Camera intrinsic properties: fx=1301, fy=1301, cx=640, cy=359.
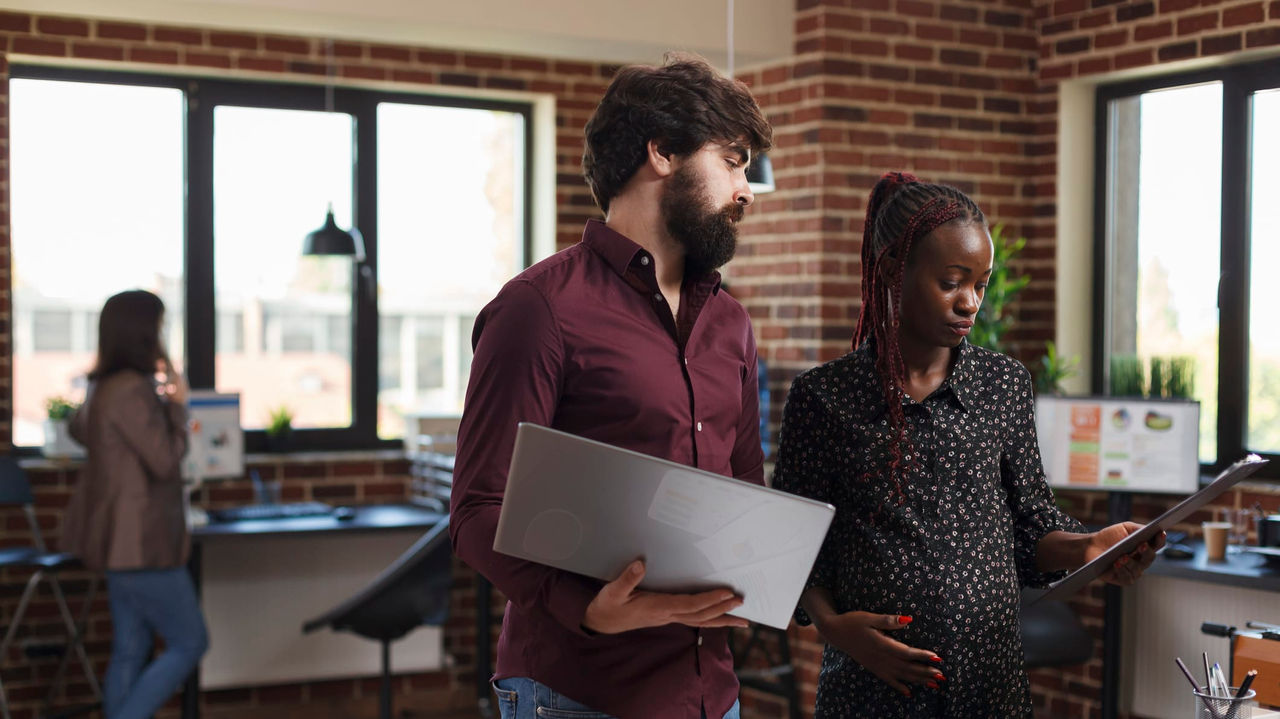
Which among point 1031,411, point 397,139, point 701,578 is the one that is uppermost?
point 397,139

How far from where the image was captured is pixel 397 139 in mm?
5496

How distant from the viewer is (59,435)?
4.67m

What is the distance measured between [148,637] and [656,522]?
3281 mm

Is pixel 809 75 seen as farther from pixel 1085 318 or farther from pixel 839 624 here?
pixel 839 624

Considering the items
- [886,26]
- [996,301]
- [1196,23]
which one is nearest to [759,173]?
[886,26]

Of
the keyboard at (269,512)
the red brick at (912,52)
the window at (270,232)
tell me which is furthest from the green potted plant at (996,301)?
the keyboard at (269,512)

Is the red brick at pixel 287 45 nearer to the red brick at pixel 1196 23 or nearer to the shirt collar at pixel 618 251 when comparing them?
the red brick at pixel 1196 23

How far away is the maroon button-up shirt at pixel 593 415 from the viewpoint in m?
1.55

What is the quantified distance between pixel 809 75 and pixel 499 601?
100 inches

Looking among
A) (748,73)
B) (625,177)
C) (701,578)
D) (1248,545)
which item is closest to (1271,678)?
(701,578)

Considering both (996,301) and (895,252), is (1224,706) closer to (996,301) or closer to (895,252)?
(895,252)

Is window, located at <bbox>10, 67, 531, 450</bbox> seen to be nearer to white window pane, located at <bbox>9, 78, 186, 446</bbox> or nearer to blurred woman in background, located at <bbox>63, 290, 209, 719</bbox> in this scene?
white window pane, located at <bbox>9, 78, 186, 446</bbox>

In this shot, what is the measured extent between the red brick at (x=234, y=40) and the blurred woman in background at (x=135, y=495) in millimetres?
1414

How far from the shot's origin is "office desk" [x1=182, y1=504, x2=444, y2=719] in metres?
4.43
